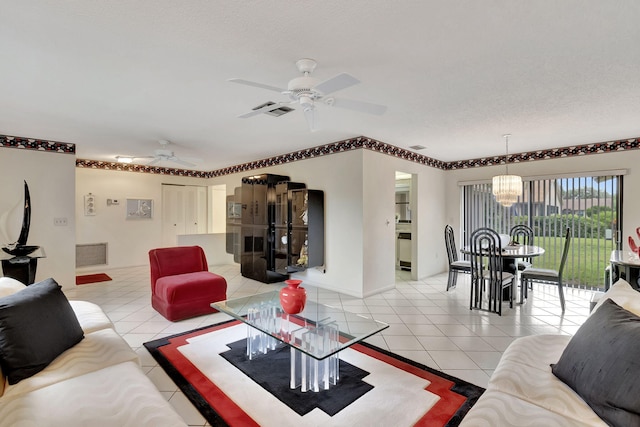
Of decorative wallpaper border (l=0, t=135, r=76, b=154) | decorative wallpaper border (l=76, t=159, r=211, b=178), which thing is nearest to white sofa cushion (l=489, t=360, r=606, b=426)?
decorative wallpaper border (l=0, t=135, r=76, b=154)

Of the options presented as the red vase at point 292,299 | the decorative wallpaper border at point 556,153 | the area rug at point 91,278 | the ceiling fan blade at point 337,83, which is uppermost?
the decorative wallpaper border at point 556,153

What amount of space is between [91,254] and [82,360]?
19.4 ft

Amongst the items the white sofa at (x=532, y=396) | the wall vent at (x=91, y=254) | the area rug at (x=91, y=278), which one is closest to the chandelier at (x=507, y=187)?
the white sofa at (x=532, y=396)

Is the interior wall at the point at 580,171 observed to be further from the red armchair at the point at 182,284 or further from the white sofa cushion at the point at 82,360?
the white sofa cushion at the point at 82,360

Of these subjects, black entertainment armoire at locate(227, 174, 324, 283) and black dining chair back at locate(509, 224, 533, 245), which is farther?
black dining chair back at locate(509, 224, 533, 245)

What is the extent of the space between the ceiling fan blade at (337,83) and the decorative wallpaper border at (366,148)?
245 centimetres

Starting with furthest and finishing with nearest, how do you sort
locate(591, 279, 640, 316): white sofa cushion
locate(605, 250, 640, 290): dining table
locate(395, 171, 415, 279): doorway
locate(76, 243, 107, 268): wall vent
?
locate(395, 171, 415, 279): doorway < locate(76, 243, 107, 268): wall vent < locate(605, 250, 640, 290): dining table < locate(591, 279, 640, 316): white sofa cushion

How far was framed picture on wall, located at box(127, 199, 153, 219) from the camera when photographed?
6.90 metres

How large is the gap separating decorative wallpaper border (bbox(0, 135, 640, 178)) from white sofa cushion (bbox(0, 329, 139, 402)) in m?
3.65

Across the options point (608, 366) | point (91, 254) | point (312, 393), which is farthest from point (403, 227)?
point (91, 254)

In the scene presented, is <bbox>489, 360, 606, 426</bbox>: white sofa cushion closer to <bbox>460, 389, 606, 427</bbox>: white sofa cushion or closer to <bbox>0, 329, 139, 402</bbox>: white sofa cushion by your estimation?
<bbox>460, 389, 606, 427</bbox>: white sofa cushion

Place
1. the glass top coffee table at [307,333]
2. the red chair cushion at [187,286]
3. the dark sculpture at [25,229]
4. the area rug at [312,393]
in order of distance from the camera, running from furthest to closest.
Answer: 1. the dark sculpture at [25,229]
2. the red chair cushion at [187,286]
3. the glass top coffee table at [307,333]
4. the area rug at [312,393]

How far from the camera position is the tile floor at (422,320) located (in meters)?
2.53

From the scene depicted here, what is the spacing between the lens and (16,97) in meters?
2.99
